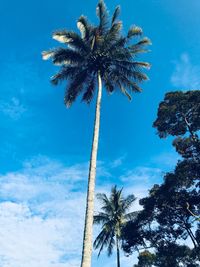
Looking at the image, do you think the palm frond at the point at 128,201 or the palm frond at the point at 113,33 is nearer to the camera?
the palm frond at the point at 113,33

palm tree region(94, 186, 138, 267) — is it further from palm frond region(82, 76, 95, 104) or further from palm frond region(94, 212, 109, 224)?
palm frond region(82, 76, 95, 104)

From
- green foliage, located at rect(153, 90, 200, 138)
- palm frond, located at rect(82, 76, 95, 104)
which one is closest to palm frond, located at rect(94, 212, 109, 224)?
green foliage, located at rect(153, 90, 200, 138)

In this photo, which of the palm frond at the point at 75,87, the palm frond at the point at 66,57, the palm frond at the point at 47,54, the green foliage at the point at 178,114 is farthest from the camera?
the green foliage at the point at 178,114

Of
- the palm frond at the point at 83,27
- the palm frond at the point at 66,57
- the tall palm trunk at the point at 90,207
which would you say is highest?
the palm frond at the point at 83,27

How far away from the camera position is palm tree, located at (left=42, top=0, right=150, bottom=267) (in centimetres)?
1931

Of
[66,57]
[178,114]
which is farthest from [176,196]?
[66,57]

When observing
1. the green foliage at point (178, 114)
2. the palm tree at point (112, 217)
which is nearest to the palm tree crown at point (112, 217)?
the palm tree at point (112, 217)

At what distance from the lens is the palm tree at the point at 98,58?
19.3 m

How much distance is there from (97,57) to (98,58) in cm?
10

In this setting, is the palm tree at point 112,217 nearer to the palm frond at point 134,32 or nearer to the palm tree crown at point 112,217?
the palm tree crown at point 112,217

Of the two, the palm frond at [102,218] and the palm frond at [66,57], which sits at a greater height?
the palm frond at [66,57]

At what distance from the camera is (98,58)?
63.9 feet

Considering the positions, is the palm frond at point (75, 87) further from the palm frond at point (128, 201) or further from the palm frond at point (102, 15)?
the palm frond at point (128, 201)

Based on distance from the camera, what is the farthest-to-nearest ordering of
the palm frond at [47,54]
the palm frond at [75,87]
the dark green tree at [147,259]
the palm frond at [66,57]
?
the dark green tree at [147,259] → the palm frond at [75,87] → the palm frond at [47,54] → the palm frond at [66,57]
